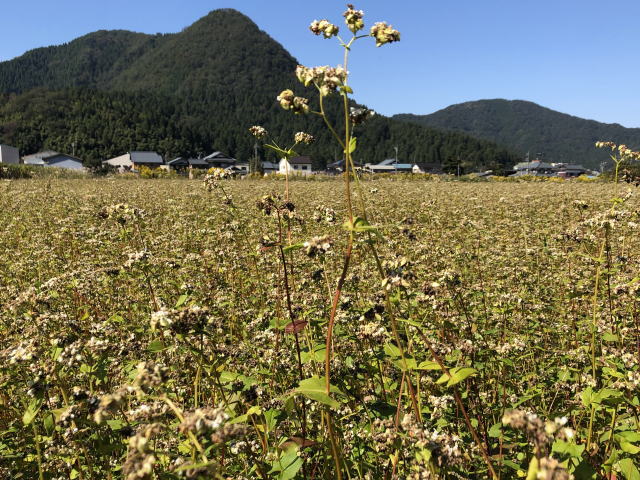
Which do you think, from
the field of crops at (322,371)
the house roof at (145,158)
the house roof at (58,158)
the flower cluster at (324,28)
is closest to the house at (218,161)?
the house roof at (145,158)

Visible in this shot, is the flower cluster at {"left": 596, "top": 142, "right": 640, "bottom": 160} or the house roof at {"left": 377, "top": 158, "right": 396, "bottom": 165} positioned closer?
the flower cluster at {"left": 596, "top": 142, "right": 640, "bottom": 160}

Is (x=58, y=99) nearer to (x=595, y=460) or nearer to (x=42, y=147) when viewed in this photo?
(x=42, y=147)

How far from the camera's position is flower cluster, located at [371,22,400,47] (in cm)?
213

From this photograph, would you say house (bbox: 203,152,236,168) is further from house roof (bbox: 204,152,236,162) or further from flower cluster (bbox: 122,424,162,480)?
flower cluster (bbox: 122,424,162,480)

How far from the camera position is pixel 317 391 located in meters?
1.98

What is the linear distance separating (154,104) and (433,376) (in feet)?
674

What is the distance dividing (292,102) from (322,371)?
2.29 m

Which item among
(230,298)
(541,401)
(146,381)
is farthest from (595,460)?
(230,298)

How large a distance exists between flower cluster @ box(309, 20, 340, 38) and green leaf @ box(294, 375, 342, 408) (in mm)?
1869

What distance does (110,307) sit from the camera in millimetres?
6113

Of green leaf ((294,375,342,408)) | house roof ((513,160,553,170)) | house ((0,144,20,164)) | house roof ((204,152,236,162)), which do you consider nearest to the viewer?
green leaf ((294,375,342,408))

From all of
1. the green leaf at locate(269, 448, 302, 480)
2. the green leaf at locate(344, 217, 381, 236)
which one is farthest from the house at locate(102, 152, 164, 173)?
the green leaf at locate(344, 217, 381, 236)

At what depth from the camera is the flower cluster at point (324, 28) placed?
220 centimetres

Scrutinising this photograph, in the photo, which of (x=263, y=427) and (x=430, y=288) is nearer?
(x=263, y=427)
